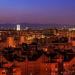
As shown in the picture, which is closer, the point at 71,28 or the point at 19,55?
the point at 19,55

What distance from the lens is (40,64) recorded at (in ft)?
20.6

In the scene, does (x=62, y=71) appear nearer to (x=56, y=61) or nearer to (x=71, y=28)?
(x=56, y=61)

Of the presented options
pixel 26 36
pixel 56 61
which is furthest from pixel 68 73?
pixel 26 36

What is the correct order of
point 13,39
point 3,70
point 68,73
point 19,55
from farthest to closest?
point 13,39 → point 19,55 → point 68,73 → point 3,70

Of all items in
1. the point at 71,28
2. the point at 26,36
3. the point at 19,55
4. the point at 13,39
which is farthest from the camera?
the point at 71,28

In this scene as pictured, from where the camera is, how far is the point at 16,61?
6.21 meters

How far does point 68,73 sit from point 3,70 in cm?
111

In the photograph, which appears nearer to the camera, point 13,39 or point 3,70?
point 3,70

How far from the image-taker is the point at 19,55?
22.6 ft

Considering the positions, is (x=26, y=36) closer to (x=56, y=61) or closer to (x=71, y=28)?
(x=71, y=28)

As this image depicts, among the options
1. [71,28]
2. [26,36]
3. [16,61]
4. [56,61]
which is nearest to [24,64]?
[16,61]

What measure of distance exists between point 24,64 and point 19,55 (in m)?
0.70

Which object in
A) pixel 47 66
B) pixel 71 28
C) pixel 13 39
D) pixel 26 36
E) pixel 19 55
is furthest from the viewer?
pixel 71 28

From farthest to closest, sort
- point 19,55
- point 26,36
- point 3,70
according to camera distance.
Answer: point 26,36 → point 19,55 → point 3,70
